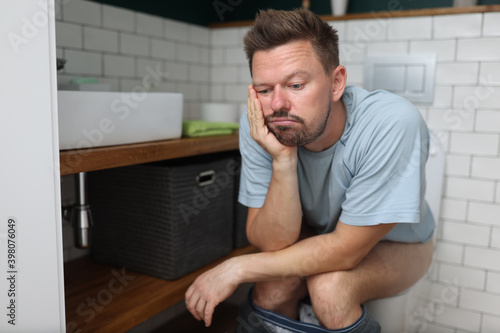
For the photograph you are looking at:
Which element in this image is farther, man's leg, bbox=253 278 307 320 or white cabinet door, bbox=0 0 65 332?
man's leg, bbox=253 278 307 320

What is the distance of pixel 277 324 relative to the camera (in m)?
1.24

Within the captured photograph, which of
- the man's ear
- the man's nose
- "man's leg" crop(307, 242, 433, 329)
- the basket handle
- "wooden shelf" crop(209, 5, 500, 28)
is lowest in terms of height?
"man's leg" crop(307, 242, 433, 329)

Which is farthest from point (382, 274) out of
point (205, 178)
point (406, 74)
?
point (406, 74)

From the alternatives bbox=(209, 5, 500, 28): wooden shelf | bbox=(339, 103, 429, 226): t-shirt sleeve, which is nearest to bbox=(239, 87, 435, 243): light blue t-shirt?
bbox=(339, 103, 429, 226): t-shirt sleeve

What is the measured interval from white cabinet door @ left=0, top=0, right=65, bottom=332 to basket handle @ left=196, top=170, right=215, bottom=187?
2.16 ft

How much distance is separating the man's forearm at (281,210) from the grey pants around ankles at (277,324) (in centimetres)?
18

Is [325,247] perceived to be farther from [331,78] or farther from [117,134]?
[117,134]

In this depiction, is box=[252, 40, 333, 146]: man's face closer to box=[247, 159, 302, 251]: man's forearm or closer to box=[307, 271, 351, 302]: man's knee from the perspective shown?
box=[247, 159, 302, 251]: man's forearm

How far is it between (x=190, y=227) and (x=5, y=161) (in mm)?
769

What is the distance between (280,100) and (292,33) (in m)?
0.17

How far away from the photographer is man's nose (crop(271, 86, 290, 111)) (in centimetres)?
117

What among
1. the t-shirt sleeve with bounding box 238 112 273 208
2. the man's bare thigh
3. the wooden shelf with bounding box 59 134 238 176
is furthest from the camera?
the t-shirt sleeve with bounding box 238 112 273 208

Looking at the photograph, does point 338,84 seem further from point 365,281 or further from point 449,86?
point 449,86

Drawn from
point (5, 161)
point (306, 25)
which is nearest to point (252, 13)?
point (306, 25)
